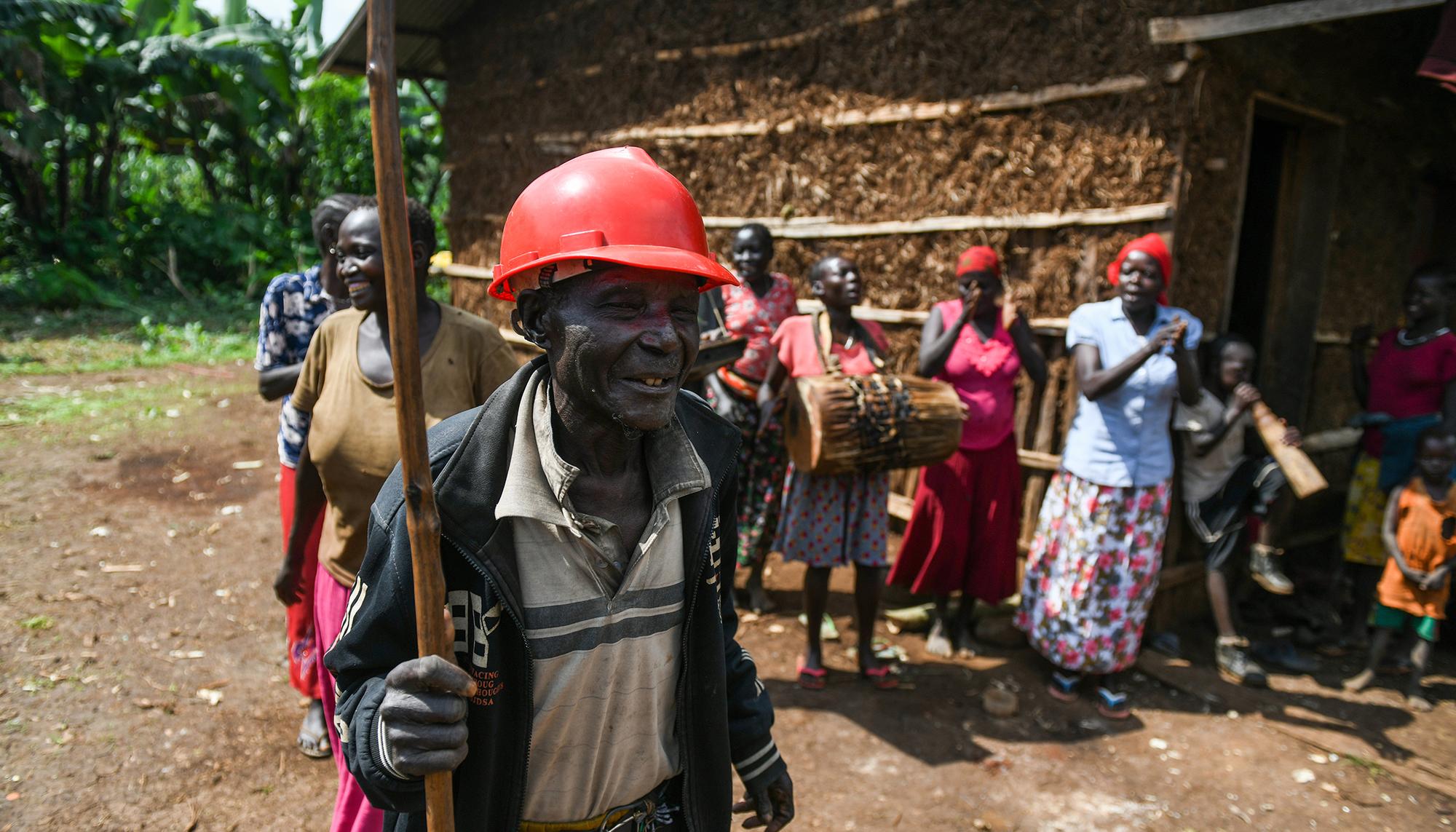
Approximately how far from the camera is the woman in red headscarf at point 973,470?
4.43 metres

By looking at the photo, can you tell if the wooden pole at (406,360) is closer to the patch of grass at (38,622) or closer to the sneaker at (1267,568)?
the patch of grass at (38,622)

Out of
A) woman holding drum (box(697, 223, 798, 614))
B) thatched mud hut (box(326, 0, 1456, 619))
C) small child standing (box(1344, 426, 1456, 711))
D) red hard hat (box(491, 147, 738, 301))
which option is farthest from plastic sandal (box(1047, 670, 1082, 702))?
red hard hat (box(491, 147, 738, 301))

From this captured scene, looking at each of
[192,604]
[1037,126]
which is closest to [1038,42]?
[1037,126]

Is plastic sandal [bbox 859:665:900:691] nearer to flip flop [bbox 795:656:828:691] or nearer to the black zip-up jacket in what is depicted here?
flip flop [bbox 795:656:828:691]

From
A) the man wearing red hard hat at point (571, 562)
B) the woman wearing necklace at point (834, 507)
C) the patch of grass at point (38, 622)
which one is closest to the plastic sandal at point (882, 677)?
the woman wearing necklace at point (834, 507)

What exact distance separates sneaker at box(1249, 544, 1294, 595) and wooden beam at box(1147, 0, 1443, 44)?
107 inches

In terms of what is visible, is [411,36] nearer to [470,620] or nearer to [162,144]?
Answer: [470,620]

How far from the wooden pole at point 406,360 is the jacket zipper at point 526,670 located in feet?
0.43

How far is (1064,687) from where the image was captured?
433 centimetres

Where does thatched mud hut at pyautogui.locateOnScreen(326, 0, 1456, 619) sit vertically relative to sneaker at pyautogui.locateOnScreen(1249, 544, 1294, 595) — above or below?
above

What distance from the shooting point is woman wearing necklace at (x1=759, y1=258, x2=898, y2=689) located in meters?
4.23

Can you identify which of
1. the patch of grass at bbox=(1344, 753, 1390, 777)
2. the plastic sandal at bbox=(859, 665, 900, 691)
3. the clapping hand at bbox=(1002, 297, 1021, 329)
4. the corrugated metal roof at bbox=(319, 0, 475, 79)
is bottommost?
the patch of grass at bbox=(1344, 753, 1390, 777)

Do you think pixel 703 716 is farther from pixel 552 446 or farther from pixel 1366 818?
pixel 1366 818

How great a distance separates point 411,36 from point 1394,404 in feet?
29.7
